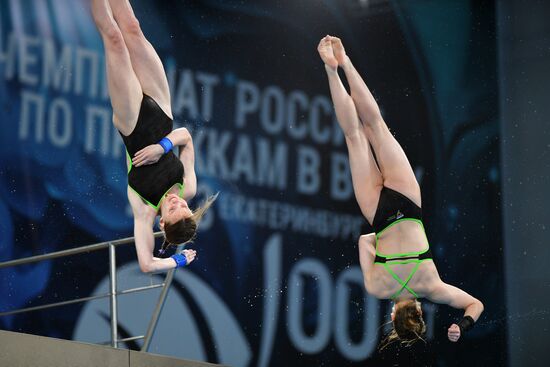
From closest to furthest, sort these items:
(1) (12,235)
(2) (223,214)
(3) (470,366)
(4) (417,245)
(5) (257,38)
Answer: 1. (4) (417,245)
2. (1) (12,235)
3. (2) (223,214)
4. (5) (257,38)
5. (3) (470,366)

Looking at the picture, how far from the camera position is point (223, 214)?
7168 millimetres

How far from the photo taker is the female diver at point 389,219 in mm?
4770

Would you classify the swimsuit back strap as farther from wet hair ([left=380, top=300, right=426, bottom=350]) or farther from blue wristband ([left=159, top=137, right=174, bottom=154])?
blue wristband ([left=159, top=137, right=174, bottom=154])

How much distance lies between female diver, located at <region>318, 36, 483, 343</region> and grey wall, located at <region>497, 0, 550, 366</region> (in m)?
3.66

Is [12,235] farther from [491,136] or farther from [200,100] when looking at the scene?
[491,136]

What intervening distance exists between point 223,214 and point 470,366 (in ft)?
8.55

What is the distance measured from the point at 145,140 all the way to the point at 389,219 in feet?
4.16

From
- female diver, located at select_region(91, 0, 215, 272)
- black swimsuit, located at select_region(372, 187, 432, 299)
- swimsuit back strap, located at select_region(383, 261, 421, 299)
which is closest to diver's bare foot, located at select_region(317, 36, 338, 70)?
black swimsuit, located at select_region(372, 187, 432, 299)

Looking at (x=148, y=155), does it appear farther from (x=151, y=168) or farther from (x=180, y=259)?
(x=180, y=259)

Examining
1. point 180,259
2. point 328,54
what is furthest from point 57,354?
point 328,54

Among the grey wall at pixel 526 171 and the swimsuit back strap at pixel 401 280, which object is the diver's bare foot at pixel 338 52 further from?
the grey wall at pixel 526 171

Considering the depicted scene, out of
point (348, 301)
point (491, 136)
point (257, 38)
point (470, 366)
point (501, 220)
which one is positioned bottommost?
point (470, 366)

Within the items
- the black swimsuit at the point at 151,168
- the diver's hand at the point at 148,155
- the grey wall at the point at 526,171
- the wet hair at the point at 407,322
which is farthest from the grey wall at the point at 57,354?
the grey wall at the point at 526,171

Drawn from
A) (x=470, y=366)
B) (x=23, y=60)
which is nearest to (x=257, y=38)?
(x=23, y=60)
